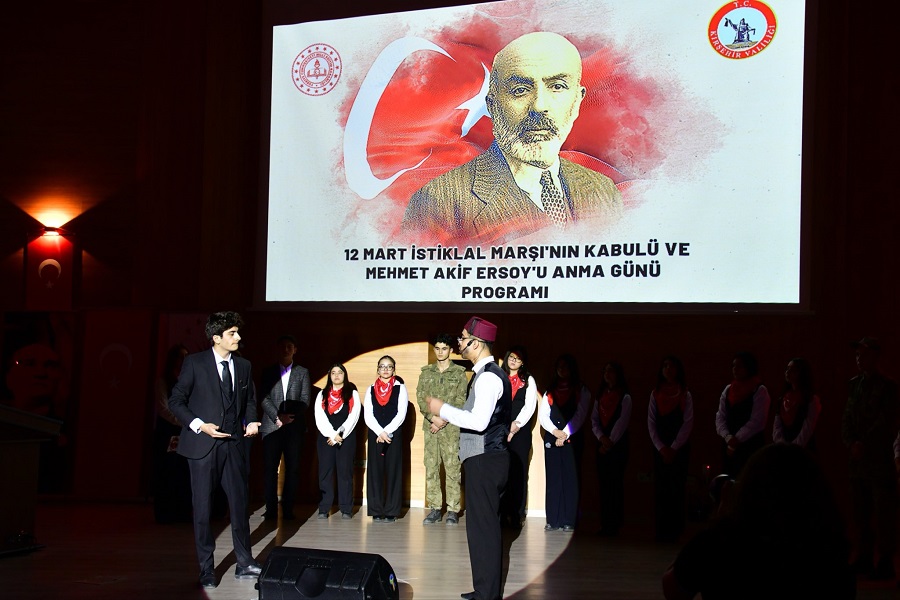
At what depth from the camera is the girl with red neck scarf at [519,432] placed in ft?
21.7

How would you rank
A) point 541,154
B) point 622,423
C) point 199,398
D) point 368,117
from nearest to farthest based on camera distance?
point 199,398, point 622,423, point 541,154, point 368,117

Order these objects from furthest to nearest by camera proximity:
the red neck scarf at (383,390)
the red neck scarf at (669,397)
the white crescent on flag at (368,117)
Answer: the white crescent on flag at (368,117), the red neck scarf at (383,390), the red neck scarf at (669,397)

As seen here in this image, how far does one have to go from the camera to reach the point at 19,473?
5.27 meters

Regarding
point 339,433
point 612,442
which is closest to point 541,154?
point 612,442

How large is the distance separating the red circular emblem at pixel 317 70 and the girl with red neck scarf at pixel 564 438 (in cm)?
312

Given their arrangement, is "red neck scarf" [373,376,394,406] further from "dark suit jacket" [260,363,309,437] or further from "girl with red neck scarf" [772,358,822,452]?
"girl with red neck scarf" [772,358,822,452]

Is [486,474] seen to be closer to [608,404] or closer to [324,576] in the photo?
[324,576]

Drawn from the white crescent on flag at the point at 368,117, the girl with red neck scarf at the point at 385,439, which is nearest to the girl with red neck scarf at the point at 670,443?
the girl with red neck scarf at the point at 385,439

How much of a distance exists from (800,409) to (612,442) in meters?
1.30

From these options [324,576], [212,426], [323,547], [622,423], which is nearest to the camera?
[324,576]

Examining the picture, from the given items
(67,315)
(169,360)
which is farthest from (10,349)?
(169,360)

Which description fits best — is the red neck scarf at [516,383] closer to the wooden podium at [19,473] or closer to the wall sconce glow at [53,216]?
the wooden podium at [19,473]

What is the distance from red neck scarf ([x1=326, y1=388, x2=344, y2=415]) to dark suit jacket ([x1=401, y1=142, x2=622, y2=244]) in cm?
143

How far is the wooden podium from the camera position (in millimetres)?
5176
